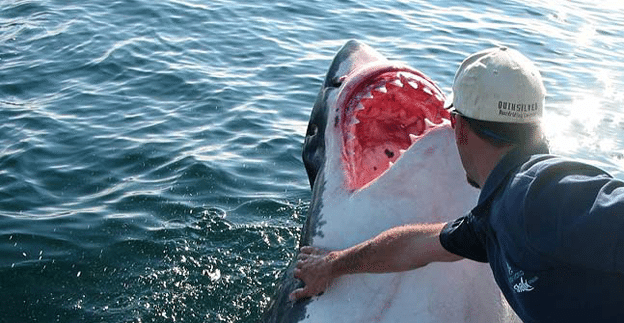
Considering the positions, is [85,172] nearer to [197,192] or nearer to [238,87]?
[197,192]

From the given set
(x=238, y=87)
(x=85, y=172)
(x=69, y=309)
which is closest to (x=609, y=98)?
(x=238, y=87)

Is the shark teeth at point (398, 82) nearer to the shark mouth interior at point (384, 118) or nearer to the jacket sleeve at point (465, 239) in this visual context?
the shark mouth interior at point (384, 118)

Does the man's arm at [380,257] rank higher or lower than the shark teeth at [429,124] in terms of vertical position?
lower

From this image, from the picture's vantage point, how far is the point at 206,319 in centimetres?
553

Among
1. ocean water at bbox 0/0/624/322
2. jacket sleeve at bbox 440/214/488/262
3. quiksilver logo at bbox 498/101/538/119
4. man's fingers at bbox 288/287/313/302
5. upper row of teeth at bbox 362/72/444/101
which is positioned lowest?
ocean water at bbox 0/0/624/322

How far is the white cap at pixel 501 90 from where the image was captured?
10.1 feet

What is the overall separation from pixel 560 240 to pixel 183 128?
20.4 feet

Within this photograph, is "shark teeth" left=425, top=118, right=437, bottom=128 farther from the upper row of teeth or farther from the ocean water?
the ocean water

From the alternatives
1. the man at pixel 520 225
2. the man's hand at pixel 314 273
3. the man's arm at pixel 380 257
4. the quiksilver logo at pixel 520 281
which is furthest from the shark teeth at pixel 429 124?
the quiksilver logo at pixel 520 281

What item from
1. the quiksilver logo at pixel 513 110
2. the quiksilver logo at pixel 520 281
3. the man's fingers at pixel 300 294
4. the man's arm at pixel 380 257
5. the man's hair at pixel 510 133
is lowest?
the man's fingers at pixel 300 294

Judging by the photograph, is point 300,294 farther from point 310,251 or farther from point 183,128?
point 183,128

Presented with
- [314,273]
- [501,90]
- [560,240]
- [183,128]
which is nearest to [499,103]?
[501,90]

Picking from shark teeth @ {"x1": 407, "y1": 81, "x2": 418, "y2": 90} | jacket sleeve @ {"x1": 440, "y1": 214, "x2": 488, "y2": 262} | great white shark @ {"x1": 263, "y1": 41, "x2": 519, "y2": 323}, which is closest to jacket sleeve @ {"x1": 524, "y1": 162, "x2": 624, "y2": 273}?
jacket sleeve @ {"x1": 440, "y1": 214, "x2": 488, "y2": 262}

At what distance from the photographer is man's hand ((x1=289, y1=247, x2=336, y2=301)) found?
3.63 m
